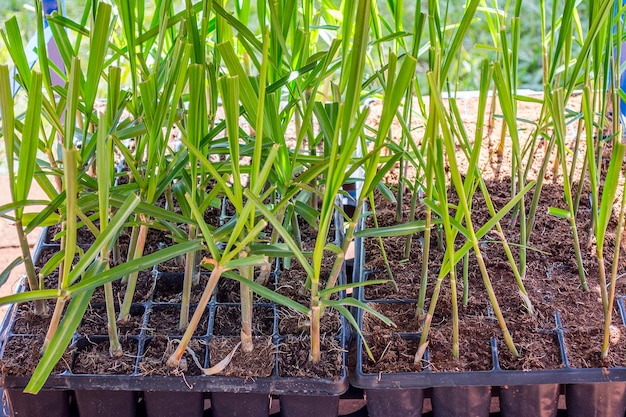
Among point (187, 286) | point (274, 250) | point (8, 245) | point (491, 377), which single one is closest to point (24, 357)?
point (187, 286)

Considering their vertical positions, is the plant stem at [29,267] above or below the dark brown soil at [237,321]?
above

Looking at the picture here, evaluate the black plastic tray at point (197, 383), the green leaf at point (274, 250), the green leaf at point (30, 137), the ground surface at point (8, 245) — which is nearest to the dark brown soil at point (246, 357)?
the black plastic tray at point (197, 383)

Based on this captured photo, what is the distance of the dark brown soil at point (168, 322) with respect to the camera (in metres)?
0.73

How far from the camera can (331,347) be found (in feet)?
2.29

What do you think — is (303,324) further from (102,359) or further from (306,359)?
(102,359)

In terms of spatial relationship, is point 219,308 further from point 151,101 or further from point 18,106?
point 18,106

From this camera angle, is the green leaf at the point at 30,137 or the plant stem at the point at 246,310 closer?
the green leaf at the point at 30,137

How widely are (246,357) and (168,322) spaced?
105 mm

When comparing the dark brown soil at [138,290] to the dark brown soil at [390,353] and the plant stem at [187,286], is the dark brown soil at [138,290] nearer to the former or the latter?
the plant stem at [187,286]

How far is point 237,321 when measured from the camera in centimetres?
75

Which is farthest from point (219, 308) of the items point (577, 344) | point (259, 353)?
point (577, 344)

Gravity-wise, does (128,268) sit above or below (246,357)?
above

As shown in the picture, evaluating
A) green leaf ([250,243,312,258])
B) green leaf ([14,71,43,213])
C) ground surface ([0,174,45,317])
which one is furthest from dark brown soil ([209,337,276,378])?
ground surface ([0,174,45,317])

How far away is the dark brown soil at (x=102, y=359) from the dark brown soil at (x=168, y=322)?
0.03 metres
